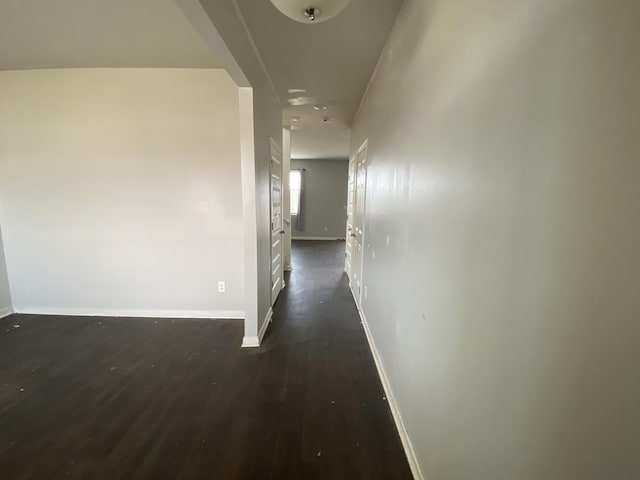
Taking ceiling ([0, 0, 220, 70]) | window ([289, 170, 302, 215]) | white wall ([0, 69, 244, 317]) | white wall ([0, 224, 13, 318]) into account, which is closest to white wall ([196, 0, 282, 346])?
white wall ([0, 69, 244, 317])

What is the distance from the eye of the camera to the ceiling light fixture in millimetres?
1128

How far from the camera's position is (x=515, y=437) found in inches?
27.1

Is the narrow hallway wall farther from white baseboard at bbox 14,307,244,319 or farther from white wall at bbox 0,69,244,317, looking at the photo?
white baseboard at bbox 14,307,244,319

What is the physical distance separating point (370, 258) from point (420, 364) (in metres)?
1.45

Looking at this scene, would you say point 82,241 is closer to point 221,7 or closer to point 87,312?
point 87,312

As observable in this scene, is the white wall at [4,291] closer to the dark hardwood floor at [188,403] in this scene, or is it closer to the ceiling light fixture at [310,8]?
the dark hardwood floor at [188,403]

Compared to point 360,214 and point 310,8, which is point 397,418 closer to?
point 310,8

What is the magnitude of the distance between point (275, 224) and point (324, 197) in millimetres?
5149

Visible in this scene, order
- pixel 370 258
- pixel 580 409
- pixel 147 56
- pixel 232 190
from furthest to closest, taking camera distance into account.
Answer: pixel 232 190, pixel 370 258, pixel 147 56, pixel 580 409

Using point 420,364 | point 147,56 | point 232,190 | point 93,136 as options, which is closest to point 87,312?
point 93,136

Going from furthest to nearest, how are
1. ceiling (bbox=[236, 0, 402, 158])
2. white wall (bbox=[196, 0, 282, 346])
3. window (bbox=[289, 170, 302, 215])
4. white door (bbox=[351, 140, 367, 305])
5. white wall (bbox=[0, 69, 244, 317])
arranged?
1. window (bbox=[289, 170, 302, 215])
2. white door (bbox=[351, 140, 367, 305])
3. white wall (bbox=[0, 69, 244, 317])
4. ceiling (bbox=[236, 0, 402, 158])
5. white wall (bbox=[196, 0, 282, 346])

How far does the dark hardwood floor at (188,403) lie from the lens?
142 centimetres

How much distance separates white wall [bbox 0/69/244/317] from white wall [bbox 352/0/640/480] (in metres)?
2.27

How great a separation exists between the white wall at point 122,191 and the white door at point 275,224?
1.67 ft
